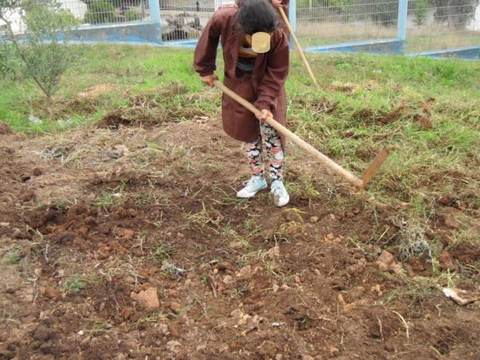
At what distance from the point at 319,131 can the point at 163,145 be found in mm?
1455

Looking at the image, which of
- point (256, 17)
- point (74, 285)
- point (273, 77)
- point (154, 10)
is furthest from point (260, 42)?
point (154, 10)

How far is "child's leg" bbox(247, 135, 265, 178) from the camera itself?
3496 millimetres

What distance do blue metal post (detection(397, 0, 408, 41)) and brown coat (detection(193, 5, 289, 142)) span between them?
8062mm

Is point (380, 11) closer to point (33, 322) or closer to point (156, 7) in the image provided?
point (156, 7)

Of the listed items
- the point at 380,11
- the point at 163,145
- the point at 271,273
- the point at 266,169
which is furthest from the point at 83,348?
the point at 380,11

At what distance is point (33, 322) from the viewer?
249 cm

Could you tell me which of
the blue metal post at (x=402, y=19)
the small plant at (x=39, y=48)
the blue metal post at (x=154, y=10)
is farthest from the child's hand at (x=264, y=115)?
the blue metal post at (x=402, y=19)

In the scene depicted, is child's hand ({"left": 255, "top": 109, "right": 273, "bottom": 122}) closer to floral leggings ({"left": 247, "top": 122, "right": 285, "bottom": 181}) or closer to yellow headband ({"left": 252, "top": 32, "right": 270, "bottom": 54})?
floral leggings ({"left": 247, "top": 122, "right": 285, "bottom": 181})

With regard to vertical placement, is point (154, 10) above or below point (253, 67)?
above

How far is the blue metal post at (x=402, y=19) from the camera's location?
33.7 feet

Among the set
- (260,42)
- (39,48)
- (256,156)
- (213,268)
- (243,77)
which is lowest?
(213,268)

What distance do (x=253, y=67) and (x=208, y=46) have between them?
300 mm

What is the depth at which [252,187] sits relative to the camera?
363 cm

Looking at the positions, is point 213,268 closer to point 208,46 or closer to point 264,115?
point 264,115
